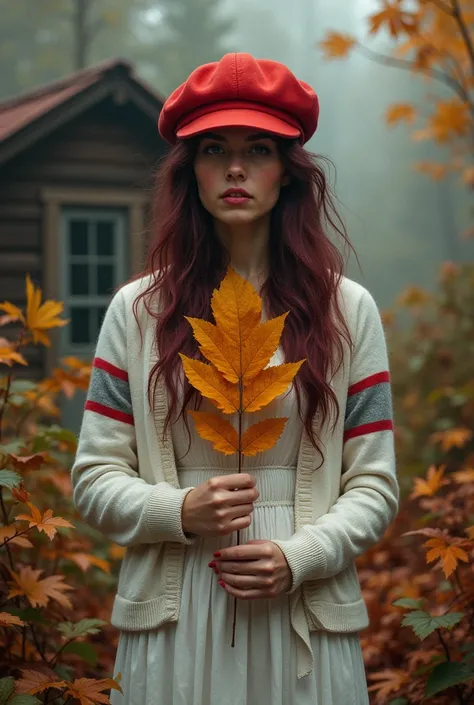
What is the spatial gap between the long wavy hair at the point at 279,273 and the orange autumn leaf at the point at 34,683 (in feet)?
2.01

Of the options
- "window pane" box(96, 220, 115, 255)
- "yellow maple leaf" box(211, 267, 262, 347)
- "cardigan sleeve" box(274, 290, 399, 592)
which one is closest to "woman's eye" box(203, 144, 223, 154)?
"yellow maple leaf" box(211, 267, 262, 347)

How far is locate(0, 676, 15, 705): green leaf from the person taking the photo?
Answer: 1.84 m

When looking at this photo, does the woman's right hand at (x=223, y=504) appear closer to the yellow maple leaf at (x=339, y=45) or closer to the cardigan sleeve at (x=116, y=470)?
the cardigan sleeve at (x=116, y=470)

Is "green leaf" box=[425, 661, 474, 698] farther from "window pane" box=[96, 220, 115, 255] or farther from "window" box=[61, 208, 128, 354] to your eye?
"window pane" box=[96, 220, 115, 255]

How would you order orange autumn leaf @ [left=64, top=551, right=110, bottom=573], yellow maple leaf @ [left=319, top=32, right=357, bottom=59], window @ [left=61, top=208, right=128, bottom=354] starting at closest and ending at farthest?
orange autumn leaf @ [left=64, top=551, right=110, bottom=573] → yellow maple leaf @ [left=319, top=32, right=357, bottom=59] → window @ [left=61, top=208, right=128, bottom=354]

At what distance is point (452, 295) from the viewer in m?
6.84

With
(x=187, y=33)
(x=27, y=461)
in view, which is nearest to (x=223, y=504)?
(x=27, y=461)

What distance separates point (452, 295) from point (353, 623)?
5.27 meters

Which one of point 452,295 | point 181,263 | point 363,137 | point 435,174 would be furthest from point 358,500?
point 363,137

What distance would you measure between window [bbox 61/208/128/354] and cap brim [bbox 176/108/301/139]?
5414 millimetres

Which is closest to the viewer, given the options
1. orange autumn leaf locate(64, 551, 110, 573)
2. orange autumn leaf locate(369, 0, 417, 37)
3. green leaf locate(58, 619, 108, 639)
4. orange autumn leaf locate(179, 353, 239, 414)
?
orange autumn leaf locate(179, 353, 239, 414)

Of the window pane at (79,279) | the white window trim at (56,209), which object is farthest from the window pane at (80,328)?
the white window trim at (56,209)

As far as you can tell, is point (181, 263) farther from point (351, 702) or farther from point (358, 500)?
point (351, 702)

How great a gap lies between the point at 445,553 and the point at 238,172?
109 centimetres
